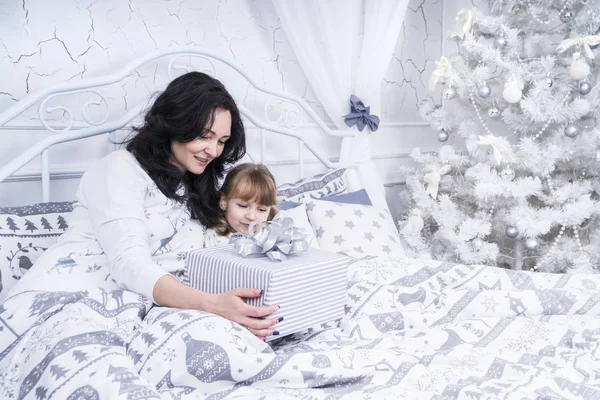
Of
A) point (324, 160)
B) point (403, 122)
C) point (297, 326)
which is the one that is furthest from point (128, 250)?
point (403, 122)

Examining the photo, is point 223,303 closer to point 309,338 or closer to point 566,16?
point 309,338

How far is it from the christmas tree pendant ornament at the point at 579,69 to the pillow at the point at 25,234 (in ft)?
6.63

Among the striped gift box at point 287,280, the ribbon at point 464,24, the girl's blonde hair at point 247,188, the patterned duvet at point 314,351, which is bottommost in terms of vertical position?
the patterned duvet at point 314,351

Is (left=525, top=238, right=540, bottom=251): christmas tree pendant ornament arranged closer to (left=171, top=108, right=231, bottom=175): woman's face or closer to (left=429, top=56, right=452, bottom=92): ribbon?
(left=429, top=56, right=452, bottom=92): ribbon

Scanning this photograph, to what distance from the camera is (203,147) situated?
5.39ft

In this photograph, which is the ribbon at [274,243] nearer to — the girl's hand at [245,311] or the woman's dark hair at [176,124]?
the girl's hand at [245,311]

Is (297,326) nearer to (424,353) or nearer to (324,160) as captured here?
(424,353)

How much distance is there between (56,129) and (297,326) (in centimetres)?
108

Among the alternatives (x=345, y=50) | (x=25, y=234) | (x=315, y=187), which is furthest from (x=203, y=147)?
(x=345, y=50)

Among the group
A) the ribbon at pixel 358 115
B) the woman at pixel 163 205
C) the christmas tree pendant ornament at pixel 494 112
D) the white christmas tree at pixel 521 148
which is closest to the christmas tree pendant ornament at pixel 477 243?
the white christmas tree at pixel 521 148

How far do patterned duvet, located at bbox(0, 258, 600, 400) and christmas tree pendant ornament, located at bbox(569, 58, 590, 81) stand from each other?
3.83 feet

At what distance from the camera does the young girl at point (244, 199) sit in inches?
71.9

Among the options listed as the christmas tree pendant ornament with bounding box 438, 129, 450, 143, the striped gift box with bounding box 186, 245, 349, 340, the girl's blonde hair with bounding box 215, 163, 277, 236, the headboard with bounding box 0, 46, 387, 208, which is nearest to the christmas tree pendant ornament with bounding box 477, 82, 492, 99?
the christmas tree pendant ornament with bounding box 438, 129, 450, 143

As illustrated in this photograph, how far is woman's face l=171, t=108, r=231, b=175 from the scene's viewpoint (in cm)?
164
